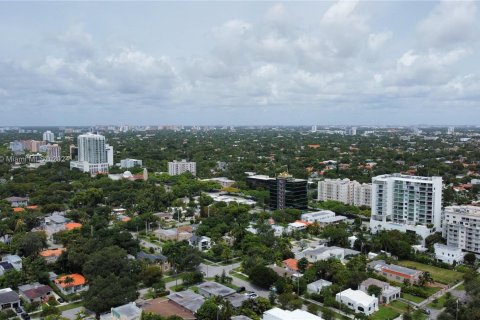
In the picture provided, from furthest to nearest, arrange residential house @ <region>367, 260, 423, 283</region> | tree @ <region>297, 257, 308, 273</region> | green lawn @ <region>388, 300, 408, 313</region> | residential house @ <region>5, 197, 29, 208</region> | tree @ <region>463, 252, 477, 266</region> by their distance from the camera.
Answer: residential house @ <region>5, 197, 29, 208</region> < tree @ <region>463, 252, 477, 266</region> < tree @ <region>297, 257, 308, 273</region> < residential house @ <region>367, 260, 423, 283</region> < green lawn @ <region>388, 300, 408, 313</region>

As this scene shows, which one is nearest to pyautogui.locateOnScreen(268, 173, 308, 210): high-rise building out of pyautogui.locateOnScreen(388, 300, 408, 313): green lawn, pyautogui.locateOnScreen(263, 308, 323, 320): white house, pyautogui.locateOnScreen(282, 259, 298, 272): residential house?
Answer: pyautogui.locateOnScreen(282, 259, 298, 272): residential house

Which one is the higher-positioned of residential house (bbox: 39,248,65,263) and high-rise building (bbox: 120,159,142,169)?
high-rise building (bbox: 120,159,142,169)

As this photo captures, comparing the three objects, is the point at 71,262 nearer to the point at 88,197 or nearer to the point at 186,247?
the point at 186,247

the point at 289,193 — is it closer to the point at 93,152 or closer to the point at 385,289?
the point at 385,289

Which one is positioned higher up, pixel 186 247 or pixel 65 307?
pixel 186 247

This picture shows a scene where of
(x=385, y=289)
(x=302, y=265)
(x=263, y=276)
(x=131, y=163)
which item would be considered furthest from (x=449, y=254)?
(x=131, y=163)

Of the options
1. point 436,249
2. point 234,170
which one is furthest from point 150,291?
point 234,170

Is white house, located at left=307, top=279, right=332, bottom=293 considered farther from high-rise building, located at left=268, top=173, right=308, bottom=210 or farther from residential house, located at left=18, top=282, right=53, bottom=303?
high-rise building, located at left=268, top=173, right=308, bottom=210
